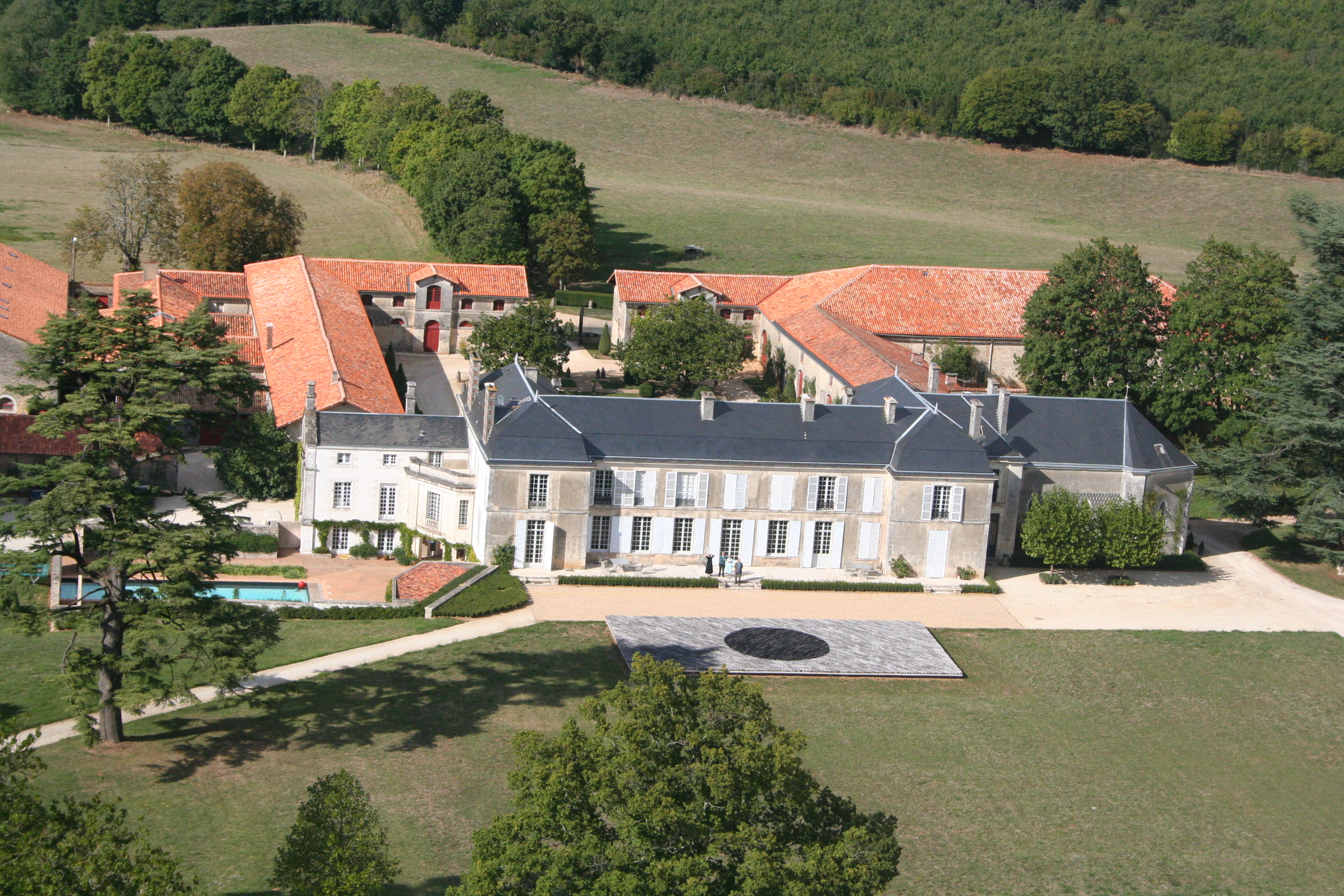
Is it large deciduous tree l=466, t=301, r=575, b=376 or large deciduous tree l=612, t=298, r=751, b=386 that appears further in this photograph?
large deciduous tree l=466, t=301, r=575, b=376

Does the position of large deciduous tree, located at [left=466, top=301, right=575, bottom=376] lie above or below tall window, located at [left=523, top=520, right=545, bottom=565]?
above

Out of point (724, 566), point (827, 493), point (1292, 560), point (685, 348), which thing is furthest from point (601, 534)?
point (1292, 560)

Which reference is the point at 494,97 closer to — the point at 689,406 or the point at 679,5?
the point at 679,5

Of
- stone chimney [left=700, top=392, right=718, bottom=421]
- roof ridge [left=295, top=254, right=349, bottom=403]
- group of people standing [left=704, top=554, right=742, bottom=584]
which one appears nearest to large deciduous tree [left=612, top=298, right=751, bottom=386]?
roof ridge [left=295, top=254, right=349, bottom=403]

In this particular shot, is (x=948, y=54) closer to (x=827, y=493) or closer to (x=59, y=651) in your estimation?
A: (x=827, y=493)

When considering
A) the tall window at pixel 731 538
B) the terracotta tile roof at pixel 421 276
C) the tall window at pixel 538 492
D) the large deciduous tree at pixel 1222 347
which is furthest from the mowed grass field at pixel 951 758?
the terracotta tile roof at pixel 421 276

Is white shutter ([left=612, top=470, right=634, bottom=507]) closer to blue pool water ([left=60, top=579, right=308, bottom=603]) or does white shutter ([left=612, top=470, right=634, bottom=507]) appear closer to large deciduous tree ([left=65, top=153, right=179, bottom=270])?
blue pool water ([left=60, top=579, right=308, bottom=603])

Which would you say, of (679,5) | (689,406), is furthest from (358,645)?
(679,5)

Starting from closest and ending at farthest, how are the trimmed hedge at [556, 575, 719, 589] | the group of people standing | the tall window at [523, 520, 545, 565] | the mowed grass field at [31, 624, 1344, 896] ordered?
the mowed grass field at [31, 624, 1344, 896]
the trimmed hedge at [556, 575, 719, 589]
the tall window at [523, 520, 545, 565]
the group of people standing
